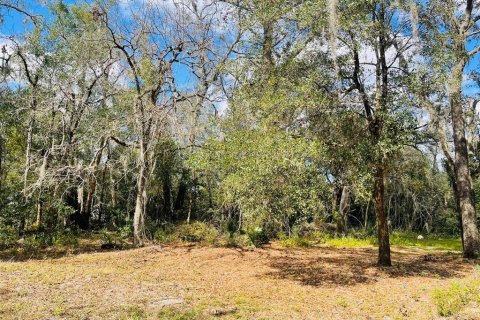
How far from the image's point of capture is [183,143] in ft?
45.2

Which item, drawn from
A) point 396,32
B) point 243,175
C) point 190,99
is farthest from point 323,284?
point 190,99

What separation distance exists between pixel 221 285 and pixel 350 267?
405 centimetres

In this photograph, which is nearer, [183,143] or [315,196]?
[315,196]

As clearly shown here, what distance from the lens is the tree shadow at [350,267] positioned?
9.37 m

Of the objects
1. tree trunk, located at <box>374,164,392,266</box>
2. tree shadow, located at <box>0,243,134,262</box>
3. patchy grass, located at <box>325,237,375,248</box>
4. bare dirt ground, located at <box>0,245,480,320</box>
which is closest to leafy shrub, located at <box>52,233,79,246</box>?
tree shadow, located at <box>0,243,134,262</box>

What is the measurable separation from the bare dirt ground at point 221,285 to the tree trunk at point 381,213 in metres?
0.40

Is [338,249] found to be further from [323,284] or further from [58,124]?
[58,124]

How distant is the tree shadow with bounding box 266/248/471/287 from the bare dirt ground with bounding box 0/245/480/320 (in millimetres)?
25

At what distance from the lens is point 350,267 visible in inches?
423

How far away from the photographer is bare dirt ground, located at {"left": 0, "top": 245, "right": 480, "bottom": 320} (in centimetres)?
633

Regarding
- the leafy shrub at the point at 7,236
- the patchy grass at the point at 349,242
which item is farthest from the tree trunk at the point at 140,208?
the patchy grass at the point at 349,242

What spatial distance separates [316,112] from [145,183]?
23.9 ft

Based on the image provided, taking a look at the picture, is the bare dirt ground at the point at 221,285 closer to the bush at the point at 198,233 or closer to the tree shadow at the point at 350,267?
the tree shadow at the point at 350,267

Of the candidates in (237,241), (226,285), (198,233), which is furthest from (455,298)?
(198,233)
